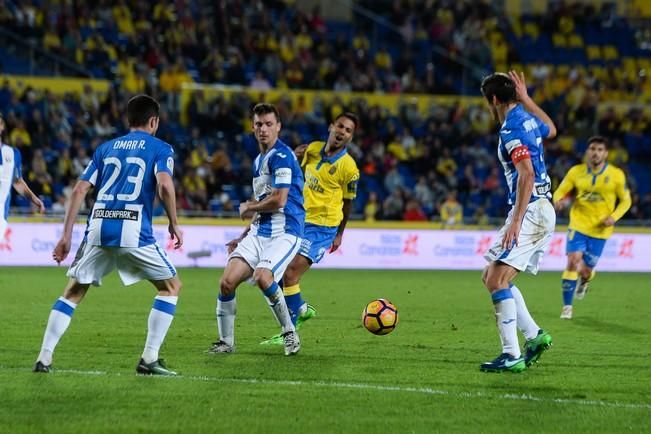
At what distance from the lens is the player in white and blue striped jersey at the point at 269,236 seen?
9625mm

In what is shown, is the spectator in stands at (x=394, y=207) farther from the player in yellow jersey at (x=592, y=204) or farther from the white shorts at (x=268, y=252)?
the white shorts at (x=268, y=252)

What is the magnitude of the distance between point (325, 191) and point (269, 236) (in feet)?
7.16

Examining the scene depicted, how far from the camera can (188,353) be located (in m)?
9.77

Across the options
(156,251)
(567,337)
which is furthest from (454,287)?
(156,251)

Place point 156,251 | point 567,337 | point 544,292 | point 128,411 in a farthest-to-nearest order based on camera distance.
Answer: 1. point 544,292
2. point 567,337
3. point 156,251
4. point 128,411

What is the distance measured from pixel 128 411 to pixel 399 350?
13.2 ft

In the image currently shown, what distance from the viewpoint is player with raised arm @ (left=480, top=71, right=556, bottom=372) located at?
8859mm

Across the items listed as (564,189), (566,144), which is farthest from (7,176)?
(566,144)

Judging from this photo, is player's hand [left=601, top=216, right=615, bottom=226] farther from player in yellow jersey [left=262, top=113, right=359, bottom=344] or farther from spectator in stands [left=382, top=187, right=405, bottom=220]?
spectator in stands [left=382, top=187, right=405, bottom=220]

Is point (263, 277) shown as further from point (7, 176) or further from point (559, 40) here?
point (559, 40)

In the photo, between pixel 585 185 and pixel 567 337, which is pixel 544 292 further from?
pixel 567 337

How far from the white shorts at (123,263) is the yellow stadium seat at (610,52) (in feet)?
105

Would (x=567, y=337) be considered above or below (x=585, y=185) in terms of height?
below

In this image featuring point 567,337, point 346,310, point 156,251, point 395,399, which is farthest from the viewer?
point 346,310
